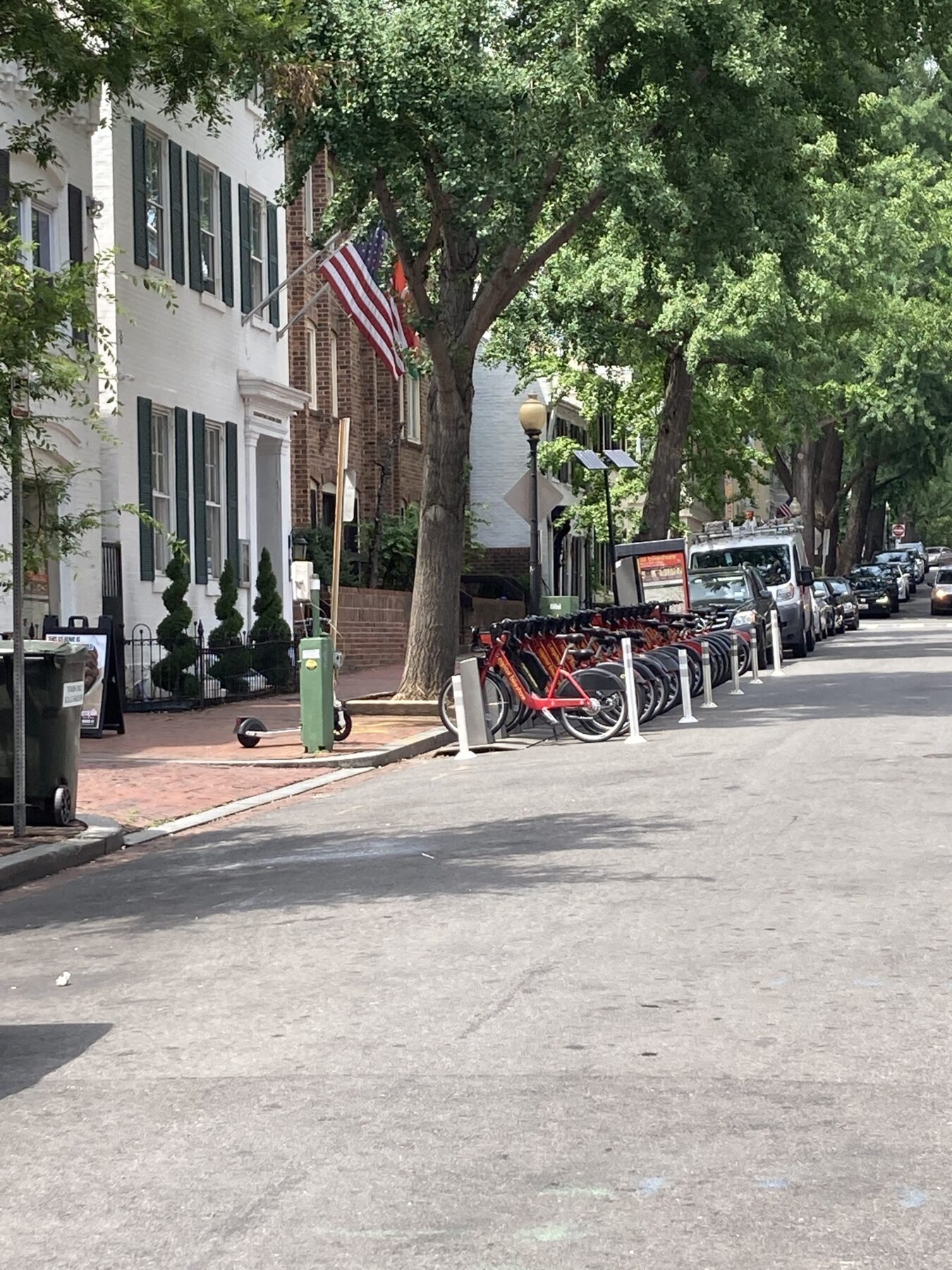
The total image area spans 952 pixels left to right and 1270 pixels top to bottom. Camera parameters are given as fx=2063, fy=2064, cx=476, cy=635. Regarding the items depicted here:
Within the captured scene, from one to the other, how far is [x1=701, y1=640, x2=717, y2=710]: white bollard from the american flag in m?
6.76

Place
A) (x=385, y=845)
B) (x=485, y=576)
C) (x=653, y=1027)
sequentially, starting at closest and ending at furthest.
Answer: (x=653, y=1027), (x=385, y=845), (x=485, y=576)

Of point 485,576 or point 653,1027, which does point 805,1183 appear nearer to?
point 653,1027

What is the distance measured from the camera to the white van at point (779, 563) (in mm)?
36875

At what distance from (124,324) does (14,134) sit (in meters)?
13.1

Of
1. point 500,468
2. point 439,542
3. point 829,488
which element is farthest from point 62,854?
point 829,488

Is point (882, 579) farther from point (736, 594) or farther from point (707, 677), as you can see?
point (707, 677)

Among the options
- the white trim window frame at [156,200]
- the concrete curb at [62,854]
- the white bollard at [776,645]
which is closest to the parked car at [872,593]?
the white bollard at [776,645]

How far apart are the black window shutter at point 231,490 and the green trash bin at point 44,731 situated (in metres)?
16.2

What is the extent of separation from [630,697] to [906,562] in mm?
66634

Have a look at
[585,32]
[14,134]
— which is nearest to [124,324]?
[585,32]

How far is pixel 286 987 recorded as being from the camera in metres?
7.99

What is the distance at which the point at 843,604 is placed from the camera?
166 feet

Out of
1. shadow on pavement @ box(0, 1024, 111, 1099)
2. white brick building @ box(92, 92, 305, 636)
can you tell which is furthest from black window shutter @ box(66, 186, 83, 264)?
shadow on pavement @ box(0, 1024, 111, 1099)

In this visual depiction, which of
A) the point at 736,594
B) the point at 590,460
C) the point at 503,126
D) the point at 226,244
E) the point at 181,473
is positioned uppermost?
the point at 226,244
